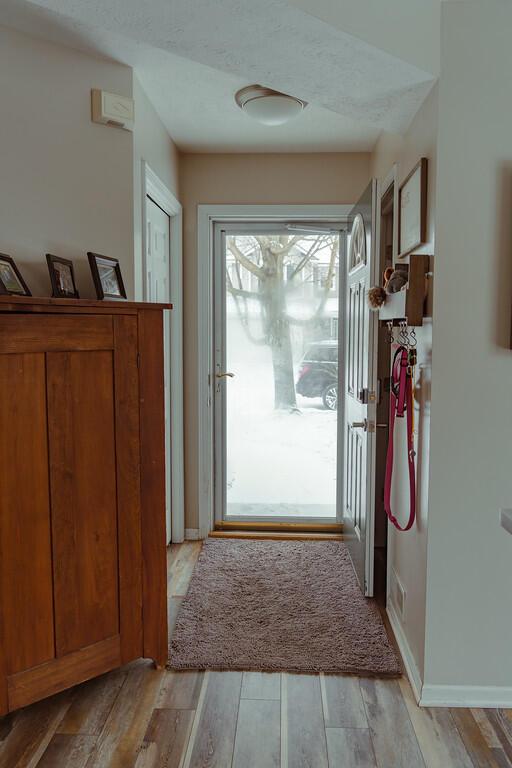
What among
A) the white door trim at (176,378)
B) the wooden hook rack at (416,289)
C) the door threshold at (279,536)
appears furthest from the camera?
the door threshold at (279,536)

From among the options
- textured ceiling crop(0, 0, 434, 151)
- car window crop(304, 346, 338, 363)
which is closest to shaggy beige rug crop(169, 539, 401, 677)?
car window crop(304, 346, 338, 363)

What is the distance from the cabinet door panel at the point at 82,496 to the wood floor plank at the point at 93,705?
21 cm

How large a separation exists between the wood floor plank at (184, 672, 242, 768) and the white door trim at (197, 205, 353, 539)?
1.60 metres

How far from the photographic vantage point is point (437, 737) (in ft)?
6.33

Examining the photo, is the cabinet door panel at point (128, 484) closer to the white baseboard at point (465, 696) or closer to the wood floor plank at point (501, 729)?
the white baseboard at point (465, 696)

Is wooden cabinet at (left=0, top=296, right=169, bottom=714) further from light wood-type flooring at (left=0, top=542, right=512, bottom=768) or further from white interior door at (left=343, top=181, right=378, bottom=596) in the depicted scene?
white interior door at (left=343, top=181, right=378, bottom=596)

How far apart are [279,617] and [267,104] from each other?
2347 mm

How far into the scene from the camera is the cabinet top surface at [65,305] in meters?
1.82

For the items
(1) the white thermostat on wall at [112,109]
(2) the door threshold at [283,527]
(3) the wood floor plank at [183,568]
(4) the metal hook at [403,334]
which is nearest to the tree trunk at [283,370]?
(2) the door threshold at [283,527]

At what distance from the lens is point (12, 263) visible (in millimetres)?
2107

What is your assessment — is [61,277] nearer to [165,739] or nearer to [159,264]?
[159,264]

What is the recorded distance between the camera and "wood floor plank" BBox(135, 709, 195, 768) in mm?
1819

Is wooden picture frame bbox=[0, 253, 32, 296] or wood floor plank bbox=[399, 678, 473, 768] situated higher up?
wooden picture frame bbox=[0, 253, 32, 296]

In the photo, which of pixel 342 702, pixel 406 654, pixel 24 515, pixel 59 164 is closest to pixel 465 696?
pixel 406 654
